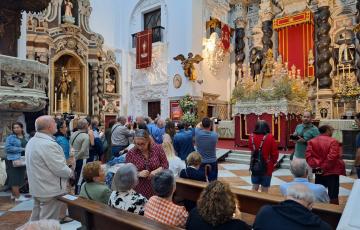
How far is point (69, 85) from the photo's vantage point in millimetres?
16109

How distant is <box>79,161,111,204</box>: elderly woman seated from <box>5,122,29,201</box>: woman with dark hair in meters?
2.57

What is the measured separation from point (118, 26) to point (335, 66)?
41.2ft

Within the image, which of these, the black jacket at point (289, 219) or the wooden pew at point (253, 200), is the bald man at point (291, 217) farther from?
the wooden pew at point (253, 200)

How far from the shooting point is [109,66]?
17.5m

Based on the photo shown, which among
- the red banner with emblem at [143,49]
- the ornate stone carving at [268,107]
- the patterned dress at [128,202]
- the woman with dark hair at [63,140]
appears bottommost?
the patterned dress at [128,202]

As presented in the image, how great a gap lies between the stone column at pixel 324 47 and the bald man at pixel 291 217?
14.4 metres

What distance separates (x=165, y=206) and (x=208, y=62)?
50.0 feet

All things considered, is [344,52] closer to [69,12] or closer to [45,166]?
[69,12]

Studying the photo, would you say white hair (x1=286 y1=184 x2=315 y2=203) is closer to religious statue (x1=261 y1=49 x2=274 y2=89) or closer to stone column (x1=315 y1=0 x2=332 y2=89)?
religious statue (x1=261 y1=49 x2=274 y2=89)

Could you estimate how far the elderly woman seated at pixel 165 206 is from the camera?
2402 mm

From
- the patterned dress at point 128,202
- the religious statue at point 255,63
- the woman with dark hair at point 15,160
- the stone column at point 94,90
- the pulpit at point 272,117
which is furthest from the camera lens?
the religious statue at point 255,63

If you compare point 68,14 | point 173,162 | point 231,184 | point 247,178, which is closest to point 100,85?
point 68,14

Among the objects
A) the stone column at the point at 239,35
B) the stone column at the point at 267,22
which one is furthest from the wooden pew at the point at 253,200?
the stone column at the point at 239,35

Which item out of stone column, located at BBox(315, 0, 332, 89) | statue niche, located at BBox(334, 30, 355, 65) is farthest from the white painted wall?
statue niche, located at BBox(334, 30, 355, 65)
